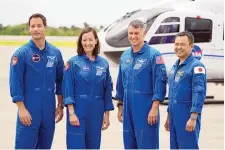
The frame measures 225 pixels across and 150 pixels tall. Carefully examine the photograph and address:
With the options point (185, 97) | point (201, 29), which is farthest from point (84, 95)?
point (201, 29)

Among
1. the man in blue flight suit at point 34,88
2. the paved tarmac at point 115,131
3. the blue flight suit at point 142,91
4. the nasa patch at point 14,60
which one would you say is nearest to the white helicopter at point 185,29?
the paved tarmac at point 115,131

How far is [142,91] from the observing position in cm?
496

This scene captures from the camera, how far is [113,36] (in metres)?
11.5

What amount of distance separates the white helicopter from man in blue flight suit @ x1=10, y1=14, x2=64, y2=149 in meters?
6.34

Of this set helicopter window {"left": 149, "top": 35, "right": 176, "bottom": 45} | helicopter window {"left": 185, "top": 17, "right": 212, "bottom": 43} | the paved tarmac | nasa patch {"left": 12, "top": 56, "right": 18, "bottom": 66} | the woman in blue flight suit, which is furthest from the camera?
helicopter window {"left": 185, "top": 17, "right": 212, "bottom": 43}

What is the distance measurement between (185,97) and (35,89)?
1.41 metres

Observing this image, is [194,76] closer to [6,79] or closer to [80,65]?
[80,65]

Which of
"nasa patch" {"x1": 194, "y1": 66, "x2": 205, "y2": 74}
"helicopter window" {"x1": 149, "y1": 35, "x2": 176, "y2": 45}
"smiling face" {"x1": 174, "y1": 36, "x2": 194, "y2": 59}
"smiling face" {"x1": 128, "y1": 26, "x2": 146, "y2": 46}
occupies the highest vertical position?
"helicopter window" {"x1": 149, "y1": 35, "x2": 176, "y2": 45}

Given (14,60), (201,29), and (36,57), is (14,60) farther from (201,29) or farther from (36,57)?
(201,29)

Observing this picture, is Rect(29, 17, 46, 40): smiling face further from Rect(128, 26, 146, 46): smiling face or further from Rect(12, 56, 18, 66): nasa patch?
Rect(128, 26, 146, 46): smiling face

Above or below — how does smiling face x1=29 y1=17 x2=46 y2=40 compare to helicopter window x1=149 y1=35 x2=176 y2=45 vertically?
below

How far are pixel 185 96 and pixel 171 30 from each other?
6.47 meters

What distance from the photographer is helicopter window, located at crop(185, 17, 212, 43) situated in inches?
447

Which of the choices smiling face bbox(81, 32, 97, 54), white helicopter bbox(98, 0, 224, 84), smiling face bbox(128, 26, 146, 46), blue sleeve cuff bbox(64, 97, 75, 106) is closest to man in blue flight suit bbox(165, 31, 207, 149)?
smiling face bbox(128, 26, 146, 46)
